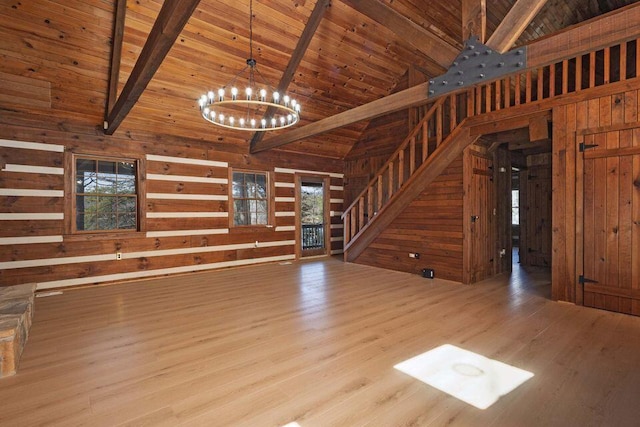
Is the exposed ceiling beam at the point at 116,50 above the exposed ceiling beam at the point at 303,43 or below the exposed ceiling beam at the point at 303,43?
below

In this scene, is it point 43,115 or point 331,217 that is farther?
point 331,217

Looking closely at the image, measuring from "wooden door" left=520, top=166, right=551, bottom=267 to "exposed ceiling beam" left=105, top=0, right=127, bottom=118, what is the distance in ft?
24.6

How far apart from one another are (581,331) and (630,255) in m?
1.29

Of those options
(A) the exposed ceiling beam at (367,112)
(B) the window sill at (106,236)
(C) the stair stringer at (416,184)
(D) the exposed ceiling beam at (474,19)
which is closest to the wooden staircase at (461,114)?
(C) the stair stringer at (416,184)

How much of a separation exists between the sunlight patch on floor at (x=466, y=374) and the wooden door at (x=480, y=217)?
108 inches

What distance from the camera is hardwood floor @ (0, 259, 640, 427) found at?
6.11 feet

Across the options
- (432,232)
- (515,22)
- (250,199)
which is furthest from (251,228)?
(515,22)

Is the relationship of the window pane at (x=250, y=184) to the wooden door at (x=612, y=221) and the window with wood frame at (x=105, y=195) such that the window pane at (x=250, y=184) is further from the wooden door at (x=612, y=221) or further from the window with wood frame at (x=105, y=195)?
the wooden door at (x=612, y=221)

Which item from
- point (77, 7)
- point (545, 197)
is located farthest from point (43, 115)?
→ point (545, 197)

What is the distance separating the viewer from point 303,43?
17.0ft

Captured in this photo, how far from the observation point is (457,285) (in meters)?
4.85

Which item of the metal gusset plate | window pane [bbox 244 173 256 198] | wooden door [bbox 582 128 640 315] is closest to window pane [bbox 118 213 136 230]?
window pane [bbox 244 173 256 198]

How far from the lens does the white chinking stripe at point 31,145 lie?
4462 mm

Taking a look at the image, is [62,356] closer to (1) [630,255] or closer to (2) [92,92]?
(2) [92,92]
